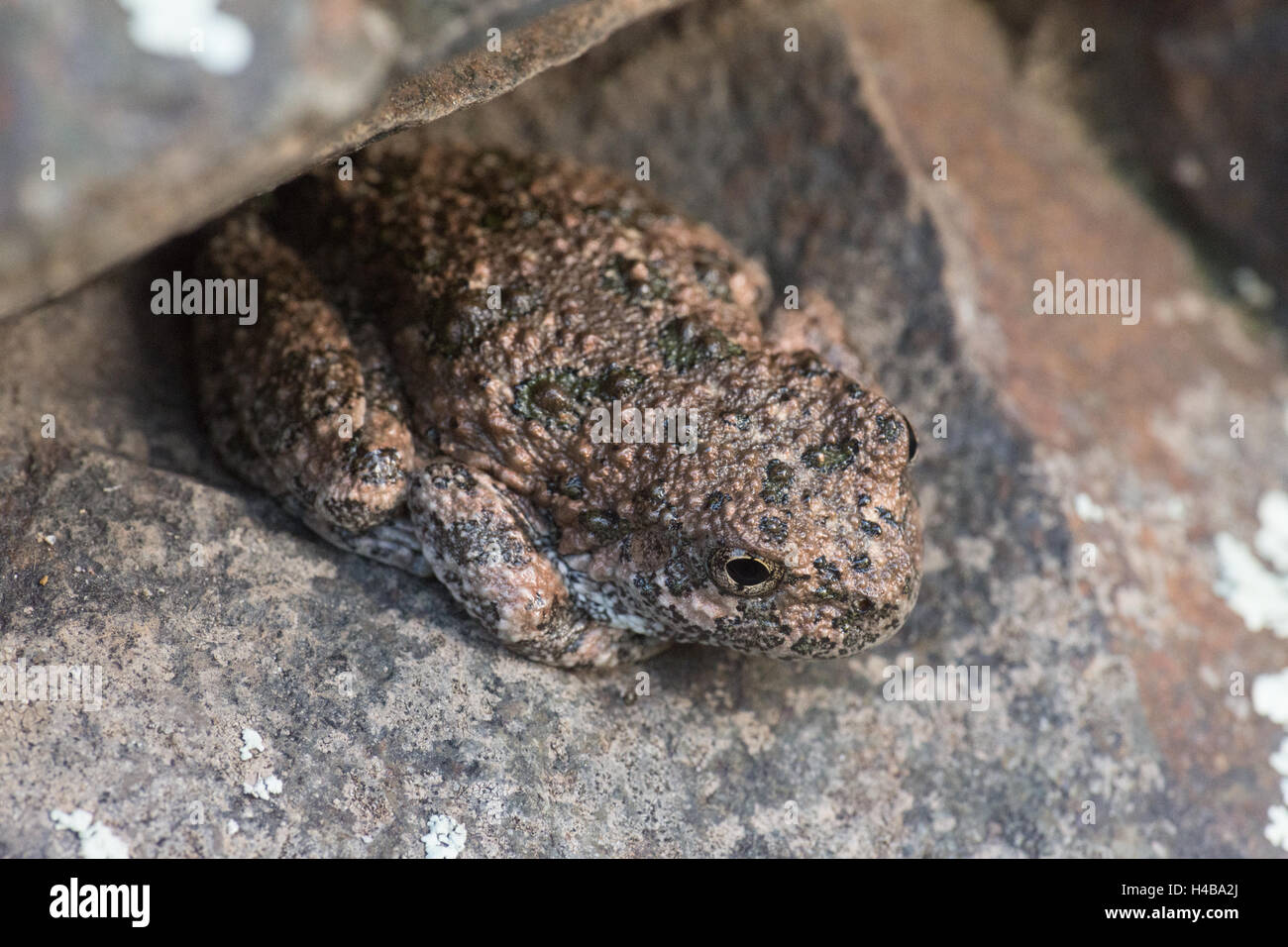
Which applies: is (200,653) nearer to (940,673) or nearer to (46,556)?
(46,556)

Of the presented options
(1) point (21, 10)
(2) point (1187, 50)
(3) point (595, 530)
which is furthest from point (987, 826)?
(2) point (1187, 50)

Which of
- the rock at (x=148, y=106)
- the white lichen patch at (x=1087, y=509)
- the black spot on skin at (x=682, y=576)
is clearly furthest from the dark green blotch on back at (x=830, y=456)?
the rock at (x=148, y=106)

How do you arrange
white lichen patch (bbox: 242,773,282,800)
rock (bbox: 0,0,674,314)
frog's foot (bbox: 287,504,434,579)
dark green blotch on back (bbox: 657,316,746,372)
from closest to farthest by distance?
rock (bbox: 0,0,674,314), white lichen patch (bbox: 242,773,282,800), dark green blotch on back (bbox: 657,316,746,372), frog's foot (bbox: 287,504,434,579)

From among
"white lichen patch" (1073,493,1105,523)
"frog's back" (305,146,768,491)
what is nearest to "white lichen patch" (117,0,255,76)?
"frog's back" (305,146,768,491)

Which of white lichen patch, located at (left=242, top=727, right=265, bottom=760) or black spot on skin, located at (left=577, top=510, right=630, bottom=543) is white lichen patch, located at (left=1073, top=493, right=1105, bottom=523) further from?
white lichen patch, located at (left=242, top=727, right=265, bottom=760)

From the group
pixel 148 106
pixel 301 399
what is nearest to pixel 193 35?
pixel 148 106
